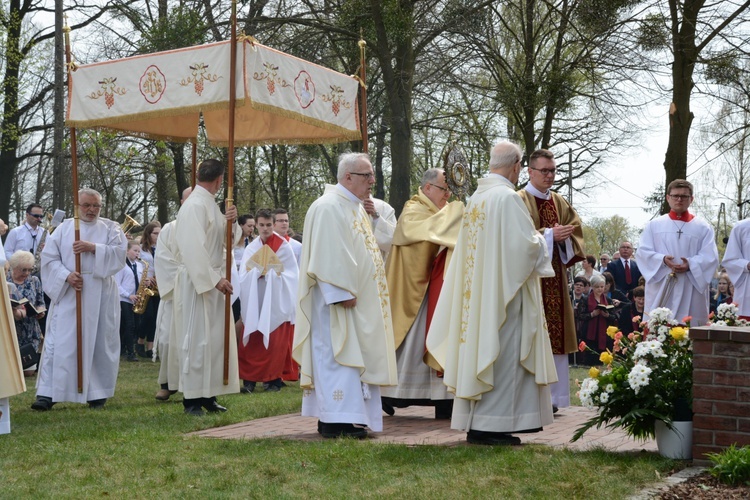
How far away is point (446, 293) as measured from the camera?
24.3 feet

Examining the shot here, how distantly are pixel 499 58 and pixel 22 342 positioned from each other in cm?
1008

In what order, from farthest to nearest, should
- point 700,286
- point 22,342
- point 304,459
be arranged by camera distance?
1. point 22,342
2. point 700,286
3. point 304,459

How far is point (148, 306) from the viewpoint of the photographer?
50.5 feet

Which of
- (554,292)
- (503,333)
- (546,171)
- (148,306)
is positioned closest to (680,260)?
(554,292)

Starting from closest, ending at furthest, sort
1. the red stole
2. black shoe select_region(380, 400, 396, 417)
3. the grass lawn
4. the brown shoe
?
the grass lawn
the red stole
black shoe select_region(380, 400, 396, 417)
the brown shoe

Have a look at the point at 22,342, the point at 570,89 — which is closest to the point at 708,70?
the point at 570,89

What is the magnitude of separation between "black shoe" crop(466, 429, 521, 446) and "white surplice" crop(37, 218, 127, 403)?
168 inches

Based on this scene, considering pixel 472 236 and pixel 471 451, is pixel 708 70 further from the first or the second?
pixel 471 451

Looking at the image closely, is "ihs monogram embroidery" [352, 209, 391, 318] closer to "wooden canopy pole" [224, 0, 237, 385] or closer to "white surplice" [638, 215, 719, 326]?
"wooden canopy pole" [224, 0, 237, 385]

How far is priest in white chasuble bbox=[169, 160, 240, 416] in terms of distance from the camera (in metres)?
8.69

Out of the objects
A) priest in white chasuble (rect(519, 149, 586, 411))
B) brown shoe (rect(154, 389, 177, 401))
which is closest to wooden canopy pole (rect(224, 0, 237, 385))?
brown shoe (rect(154, 389, 177, 401))

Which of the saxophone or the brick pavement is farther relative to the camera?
the saxophone

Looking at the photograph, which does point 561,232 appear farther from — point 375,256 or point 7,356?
point 7,356

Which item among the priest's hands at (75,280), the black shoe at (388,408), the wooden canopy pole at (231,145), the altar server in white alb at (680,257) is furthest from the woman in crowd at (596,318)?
the priest's hands at (75,280)
